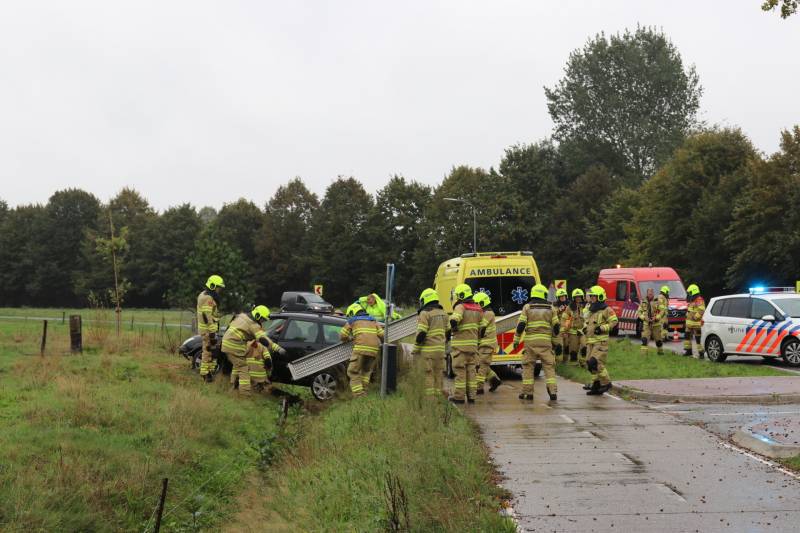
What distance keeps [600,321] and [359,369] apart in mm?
4065

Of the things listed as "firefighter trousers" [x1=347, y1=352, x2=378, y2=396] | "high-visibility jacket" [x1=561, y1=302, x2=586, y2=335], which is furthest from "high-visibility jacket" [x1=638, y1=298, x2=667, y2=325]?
"firefighter trousers" [x1=347, y1=352, x2=378, y2=396]

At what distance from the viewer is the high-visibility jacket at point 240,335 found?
48.5 ft

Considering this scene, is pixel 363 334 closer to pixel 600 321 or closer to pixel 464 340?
pixel 464 340

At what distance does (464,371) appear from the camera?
1370 cm

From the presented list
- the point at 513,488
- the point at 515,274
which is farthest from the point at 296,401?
the point at 513,488

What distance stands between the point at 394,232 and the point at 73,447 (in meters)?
60.9

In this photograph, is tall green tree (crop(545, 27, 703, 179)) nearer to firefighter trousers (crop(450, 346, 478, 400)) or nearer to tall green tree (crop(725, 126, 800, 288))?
tall green tree (crop(725, 126, 800, 288))

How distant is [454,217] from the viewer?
62.5 meters

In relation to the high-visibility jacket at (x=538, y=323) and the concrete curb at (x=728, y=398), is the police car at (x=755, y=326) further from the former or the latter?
the high-visibility jacket at (x=538, y=323)

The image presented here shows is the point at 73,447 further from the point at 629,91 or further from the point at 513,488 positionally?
the point at 629,91

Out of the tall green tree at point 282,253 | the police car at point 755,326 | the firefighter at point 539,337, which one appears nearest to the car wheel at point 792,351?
the police car at point 755,326

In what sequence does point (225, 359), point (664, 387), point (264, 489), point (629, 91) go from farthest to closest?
point (629, 91) → point (225, 359) → point (664, 387) → point (264, 489)

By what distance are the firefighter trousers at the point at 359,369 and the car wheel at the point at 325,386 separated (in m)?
1.22

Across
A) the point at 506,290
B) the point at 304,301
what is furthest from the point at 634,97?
the point at 506,290
